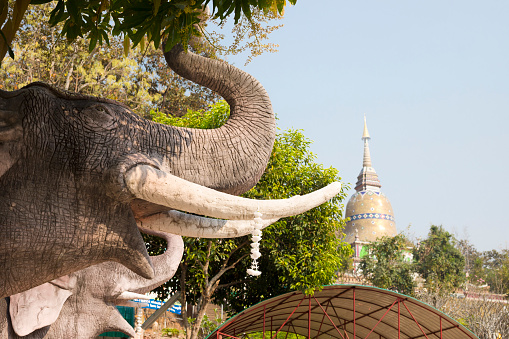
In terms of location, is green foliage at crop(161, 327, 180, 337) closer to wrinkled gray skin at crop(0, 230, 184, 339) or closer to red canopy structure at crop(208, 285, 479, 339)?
red canopy structure at crop(208, 285, 479, 339)

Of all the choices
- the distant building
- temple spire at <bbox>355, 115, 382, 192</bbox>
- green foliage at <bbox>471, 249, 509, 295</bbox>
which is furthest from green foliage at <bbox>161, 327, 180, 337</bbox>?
temple spire at <bbox>355, 115, 382, 192</bbox>

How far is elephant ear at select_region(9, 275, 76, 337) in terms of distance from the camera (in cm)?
390

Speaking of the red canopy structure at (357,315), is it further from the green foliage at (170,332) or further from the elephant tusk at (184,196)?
the green foliage at (170,332)

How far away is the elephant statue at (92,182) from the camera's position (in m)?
2.24

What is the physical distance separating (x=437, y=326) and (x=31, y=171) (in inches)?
334

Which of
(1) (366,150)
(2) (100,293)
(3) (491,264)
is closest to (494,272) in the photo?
(3) (491,264)

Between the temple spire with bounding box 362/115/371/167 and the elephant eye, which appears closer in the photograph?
the elephant eye

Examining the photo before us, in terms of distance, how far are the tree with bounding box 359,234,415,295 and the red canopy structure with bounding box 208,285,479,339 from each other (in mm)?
13352

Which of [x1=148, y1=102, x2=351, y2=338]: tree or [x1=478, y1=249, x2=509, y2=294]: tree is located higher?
[x1=478, y1=249, x2=509, y2=294]: tree

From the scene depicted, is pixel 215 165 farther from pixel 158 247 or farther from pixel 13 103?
pixel 158 247

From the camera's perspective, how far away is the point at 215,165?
8.29 feet

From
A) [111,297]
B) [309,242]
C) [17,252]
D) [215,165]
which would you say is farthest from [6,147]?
[309,242]

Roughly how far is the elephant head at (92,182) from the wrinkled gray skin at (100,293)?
216 centimetres

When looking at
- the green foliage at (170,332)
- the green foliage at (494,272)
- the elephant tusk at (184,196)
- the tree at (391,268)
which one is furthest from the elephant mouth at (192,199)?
the green foliage at (494,272)
